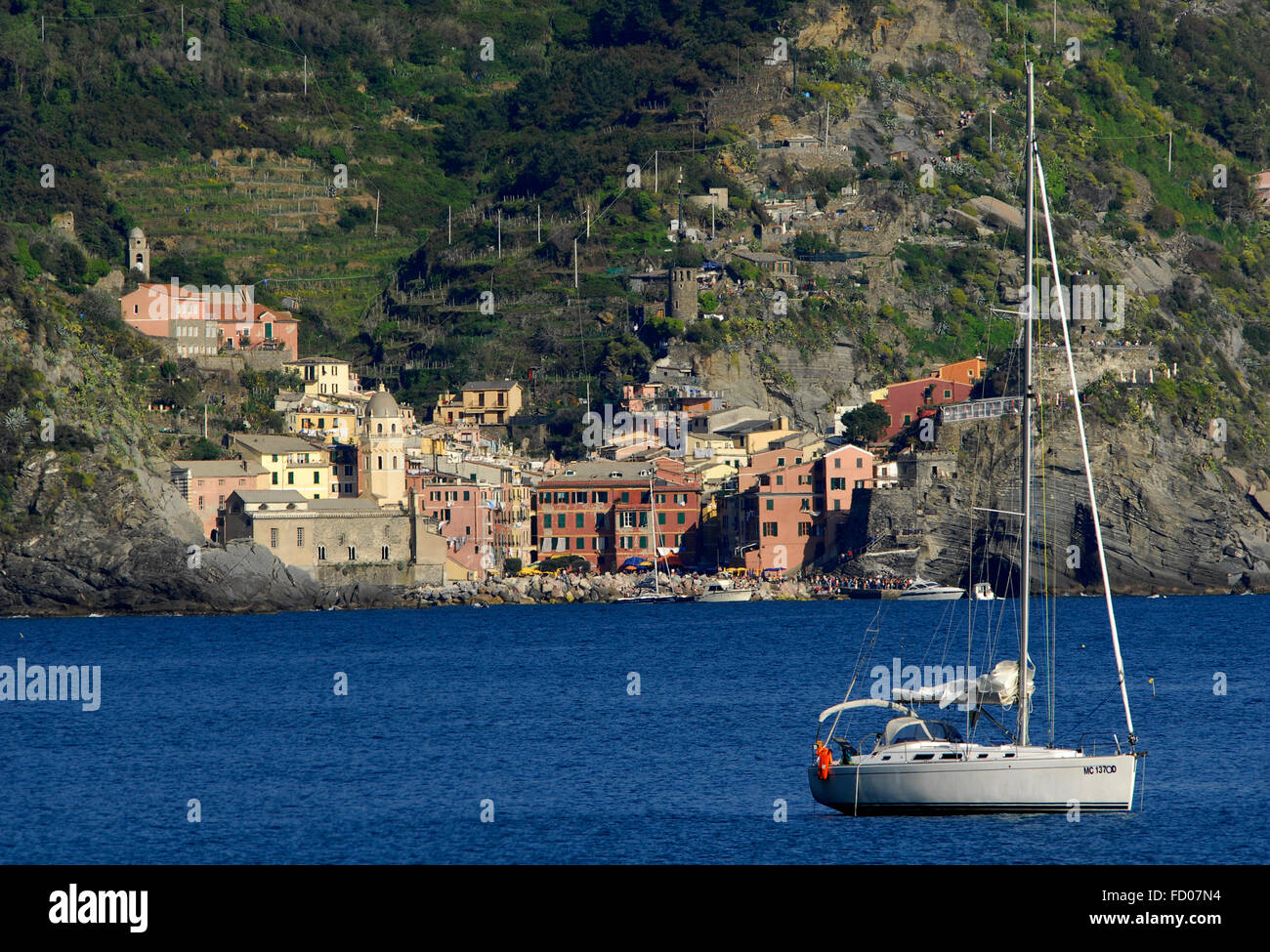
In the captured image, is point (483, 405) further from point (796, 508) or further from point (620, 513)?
point (796, 508)

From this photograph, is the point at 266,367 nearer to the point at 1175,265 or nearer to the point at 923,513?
the point at 923,513

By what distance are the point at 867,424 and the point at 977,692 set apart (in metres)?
70.0

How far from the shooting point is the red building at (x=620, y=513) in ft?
300

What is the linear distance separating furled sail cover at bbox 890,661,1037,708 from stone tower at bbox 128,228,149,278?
9647 centimetres

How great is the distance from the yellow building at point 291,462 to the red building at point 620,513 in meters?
10.8

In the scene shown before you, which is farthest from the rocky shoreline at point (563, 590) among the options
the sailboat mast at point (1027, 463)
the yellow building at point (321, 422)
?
the sailboat mast at point (1027, 463)

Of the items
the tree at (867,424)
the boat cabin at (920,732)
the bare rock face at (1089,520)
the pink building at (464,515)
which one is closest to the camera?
the boat cabin at (920,732)

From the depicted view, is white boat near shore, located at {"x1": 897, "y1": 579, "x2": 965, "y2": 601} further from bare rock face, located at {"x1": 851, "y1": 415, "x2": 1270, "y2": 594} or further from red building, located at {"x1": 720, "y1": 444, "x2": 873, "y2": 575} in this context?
red building, located at {"x1": 720, "y1": 444, "x2": 873, "y2": 575}

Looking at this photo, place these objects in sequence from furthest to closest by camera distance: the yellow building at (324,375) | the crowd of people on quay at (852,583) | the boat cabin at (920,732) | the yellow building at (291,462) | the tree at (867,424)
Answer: the yellow building at (324,375) → the tree at (867,424) → the yellow building at (291,462) → the crowd of people on quay at (852,583) → the boat cabin at (920,732)

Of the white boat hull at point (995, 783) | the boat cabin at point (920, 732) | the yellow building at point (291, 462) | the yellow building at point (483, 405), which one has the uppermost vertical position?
the yellow building at point (483, 405)

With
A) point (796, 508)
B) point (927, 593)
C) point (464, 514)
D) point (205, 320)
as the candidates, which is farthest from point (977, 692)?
point (205, 320)

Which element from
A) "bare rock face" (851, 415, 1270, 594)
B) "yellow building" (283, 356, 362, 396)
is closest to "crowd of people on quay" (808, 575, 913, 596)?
"bare rock face" (851, 415, 1270, 594)

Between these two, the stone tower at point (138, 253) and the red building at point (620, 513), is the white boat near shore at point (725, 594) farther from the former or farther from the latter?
the stone tower at point (138, 253)

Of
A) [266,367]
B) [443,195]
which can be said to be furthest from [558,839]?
[443,195]
